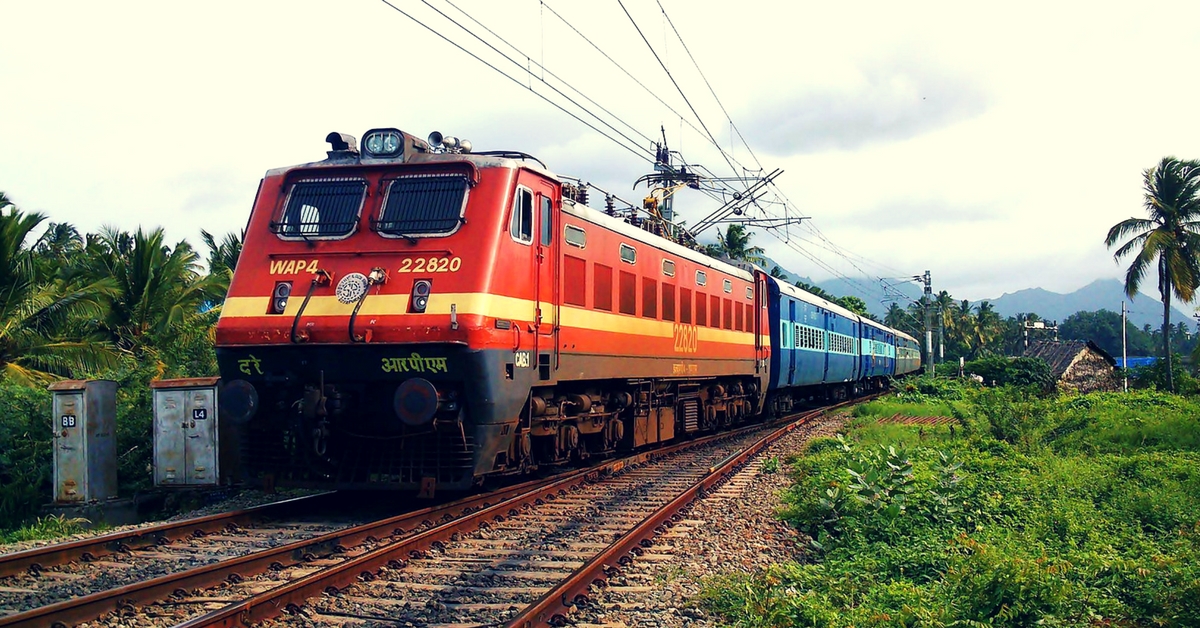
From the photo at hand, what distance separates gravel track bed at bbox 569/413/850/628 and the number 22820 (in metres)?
3.21

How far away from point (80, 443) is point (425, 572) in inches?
210

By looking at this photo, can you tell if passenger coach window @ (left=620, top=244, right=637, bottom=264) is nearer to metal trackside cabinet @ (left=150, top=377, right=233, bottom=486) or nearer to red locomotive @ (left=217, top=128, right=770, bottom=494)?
red locomotive @ (left=217, top=128, right=770, bottom=494)

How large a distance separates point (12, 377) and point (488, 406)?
1170 centimetres

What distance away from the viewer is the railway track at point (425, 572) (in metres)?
5.64

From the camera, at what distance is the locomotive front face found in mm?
8766

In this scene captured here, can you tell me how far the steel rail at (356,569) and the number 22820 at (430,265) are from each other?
232cm

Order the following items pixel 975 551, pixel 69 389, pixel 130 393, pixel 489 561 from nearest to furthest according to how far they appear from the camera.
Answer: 1. pixel 975 551
2. pixel 489 561
3. pixel 69 389
4. pixel 130 393

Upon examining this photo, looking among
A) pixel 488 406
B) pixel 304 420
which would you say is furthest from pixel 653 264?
pixel 304 420

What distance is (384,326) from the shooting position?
873cm

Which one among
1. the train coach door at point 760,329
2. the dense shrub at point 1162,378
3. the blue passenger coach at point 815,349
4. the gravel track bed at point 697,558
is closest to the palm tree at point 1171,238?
the dense shrub at point 1162,378

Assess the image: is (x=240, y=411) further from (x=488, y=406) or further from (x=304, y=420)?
(x=488, y=406)

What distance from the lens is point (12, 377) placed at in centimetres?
1623

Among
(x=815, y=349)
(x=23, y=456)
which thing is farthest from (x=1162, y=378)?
(x=23, y=456)

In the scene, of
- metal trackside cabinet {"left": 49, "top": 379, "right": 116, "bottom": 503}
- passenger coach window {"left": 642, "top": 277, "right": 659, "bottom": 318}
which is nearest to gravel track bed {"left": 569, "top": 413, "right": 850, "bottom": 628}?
passenger coach window {"left": 642, "top": 277, "right": 659, "bottom": 318}
